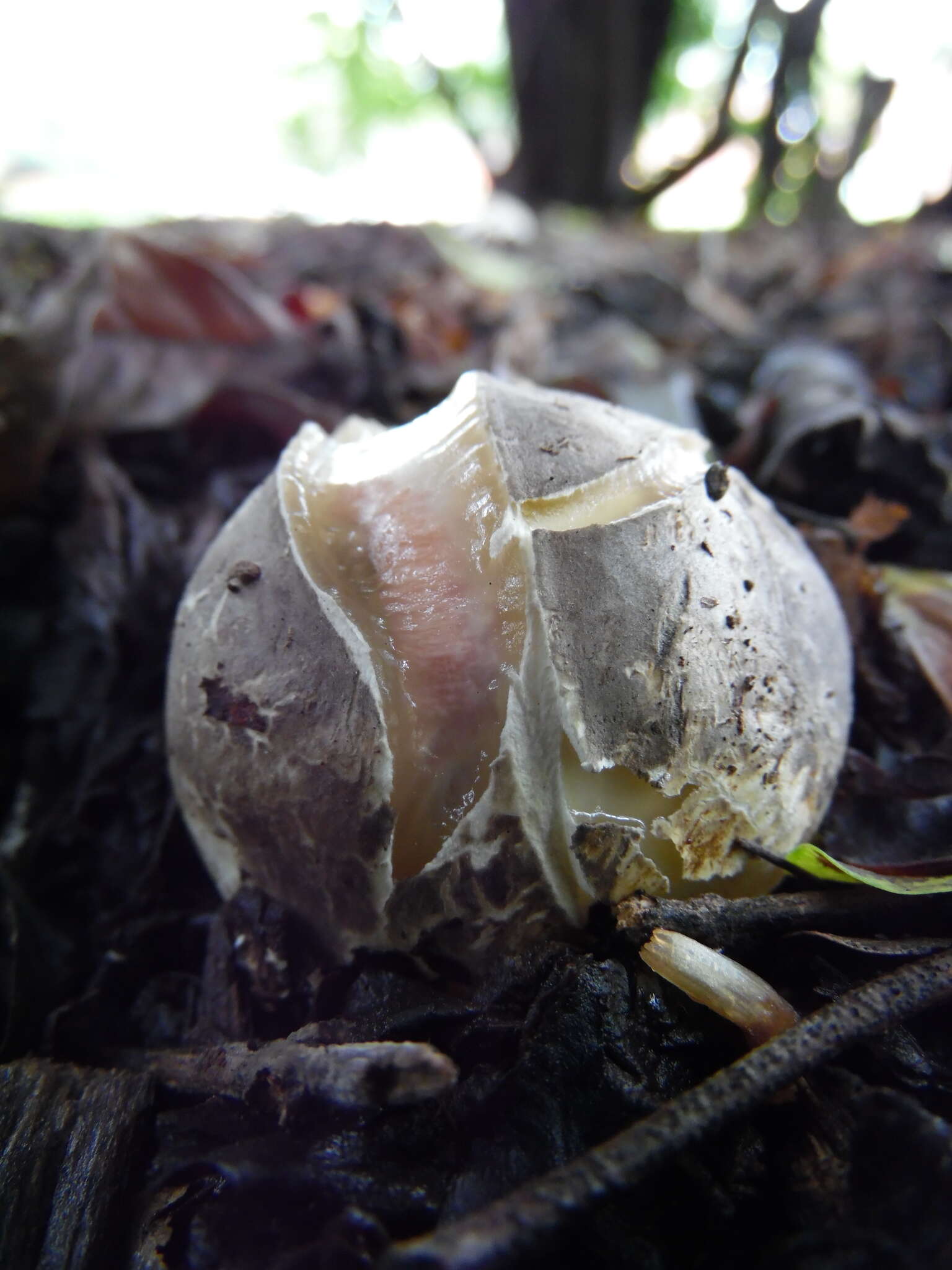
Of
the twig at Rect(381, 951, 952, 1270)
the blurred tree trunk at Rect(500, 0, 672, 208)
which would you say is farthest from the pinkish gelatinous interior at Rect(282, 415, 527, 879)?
the blurred tree trunk at Rect(500, 0, 672, 208)

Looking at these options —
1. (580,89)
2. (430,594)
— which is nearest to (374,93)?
(580,89)

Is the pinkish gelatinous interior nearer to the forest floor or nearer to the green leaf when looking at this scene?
the forest floor

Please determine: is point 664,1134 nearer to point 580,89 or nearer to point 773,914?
point 773,914

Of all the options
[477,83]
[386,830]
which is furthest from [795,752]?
[477,83]

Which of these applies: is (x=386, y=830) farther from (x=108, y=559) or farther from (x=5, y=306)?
(x=5, y=306)

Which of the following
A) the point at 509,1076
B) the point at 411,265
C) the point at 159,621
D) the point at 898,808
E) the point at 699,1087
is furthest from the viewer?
the point at 411,265

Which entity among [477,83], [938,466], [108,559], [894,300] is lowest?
[108,559]
